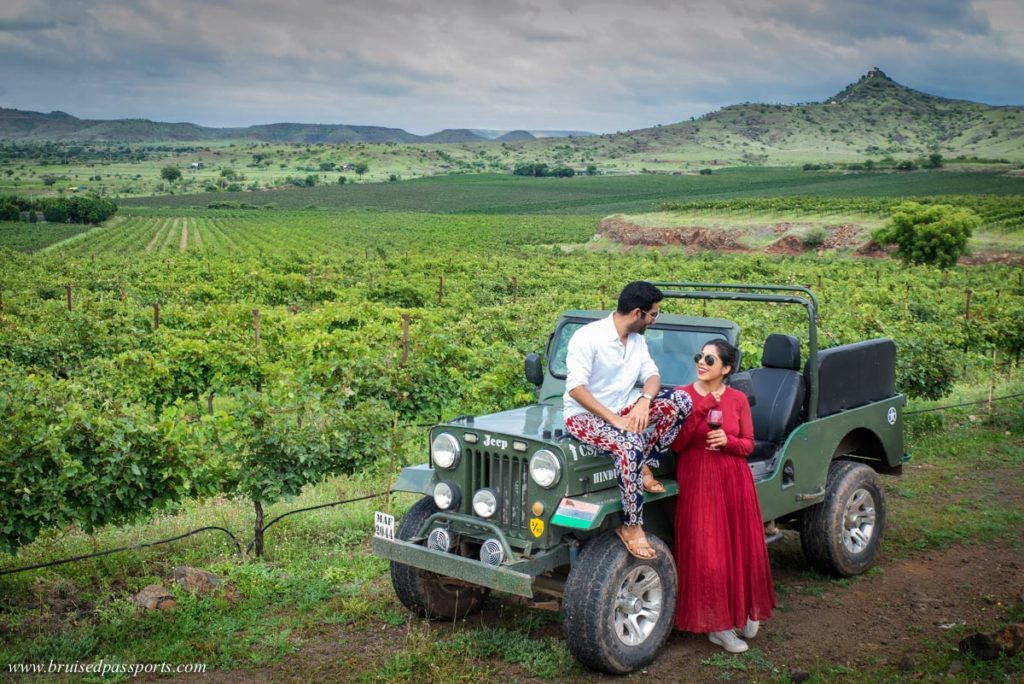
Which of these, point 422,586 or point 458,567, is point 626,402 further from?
point 422,586

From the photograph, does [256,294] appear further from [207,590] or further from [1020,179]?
[1020,179]

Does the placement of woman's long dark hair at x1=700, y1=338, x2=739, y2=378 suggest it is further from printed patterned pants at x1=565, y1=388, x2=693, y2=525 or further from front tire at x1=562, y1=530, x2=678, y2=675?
front tire at x1=562, y1=530, x2=678, y2=675

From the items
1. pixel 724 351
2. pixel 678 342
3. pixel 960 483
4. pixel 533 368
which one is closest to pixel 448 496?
pixel 533 368

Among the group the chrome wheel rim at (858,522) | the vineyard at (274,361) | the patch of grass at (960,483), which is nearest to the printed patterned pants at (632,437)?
the chrome wheel rim at (858,522)

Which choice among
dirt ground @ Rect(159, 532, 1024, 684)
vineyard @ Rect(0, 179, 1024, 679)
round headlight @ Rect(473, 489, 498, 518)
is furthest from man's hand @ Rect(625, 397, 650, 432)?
vineyard @ Rect(0, 179, 1024, 679)

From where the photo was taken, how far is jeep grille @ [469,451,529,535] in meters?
5.89

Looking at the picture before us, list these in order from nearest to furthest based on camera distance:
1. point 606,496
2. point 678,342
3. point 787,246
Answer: point 606,496
point 678,342
point 787,246

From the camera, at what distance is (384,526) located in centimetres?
612

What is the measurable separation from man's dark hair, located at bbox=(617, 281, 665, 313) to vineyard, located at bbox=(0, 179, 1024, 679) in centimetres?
404

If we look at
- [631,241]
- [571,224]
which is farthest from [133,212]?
[631,241]

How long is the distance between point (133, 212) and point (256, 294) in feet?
207

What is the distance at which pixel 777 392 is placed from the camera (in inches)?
285

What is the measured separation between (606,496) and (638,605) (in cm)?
75

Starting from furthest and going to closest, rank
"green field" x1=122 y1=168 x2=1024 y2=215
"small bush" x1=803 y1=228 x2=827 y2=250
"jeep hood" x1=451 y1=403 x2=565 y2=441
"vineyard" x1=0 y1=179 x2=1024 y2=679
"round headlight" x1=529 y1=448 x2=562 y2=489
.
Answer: "green field" x1=122 y1=168 x2=1024 y2=215 < "small bush" x1=803 y1=228 x2=827 y2=250 < "vineyard" x1=0 y1=179 x2=1024 y2=679 < "jeep hood" x1=451 y1=403 x2=565 y2=441 < "round headlight" x1=529 y1=448 x2=562 y2=489
